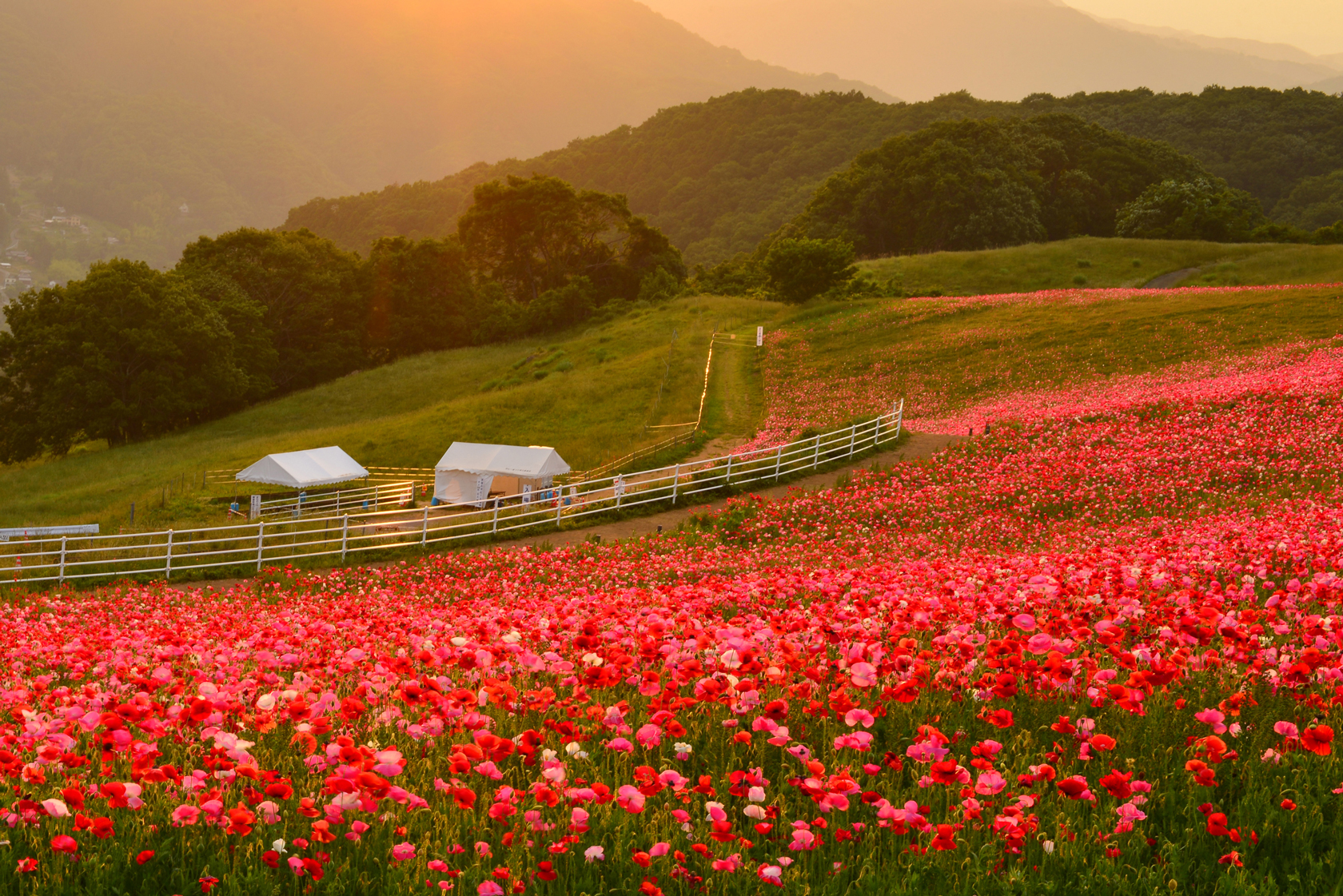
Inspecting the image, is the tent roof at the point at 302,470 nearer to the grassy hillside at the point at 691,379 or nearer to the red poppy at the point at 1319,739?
the grassy hillside at the point at 691,379

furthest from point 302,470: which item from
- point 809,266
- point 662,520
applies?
point 809,266

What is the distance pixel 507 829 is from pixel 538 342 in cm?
6629

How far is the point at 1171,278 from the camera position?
60.8 metres

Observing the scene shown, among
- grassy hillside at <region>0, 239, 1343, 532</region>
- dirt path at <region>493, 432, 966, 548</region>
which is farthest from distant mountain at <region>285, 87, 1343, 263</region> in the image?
dirt path at <region>493, 432, 966, 548</region>

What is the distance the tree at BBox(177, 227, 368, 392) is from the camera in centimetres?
7131

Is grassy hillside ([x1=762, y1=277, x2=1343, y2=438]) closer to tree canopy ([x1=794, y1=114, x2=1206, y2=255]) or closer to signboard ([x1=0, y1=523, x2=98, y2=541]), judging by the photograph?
signboard ([x1=0, y1=523, x2=98, y2=541])

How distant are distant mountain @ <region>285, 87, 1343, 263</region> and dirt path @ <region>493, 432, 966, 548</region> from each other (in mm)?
98442

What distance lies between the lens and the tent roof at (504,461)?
101 ft

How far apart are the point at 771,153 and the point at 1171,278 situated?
315ft

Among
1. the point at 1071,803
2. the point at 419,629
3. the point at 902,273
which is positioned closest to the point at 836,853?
the point at 1071,803

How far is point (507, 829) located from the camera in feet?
11.3

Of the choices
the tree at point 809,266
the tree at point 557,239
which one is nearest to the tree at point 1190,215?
the tree at point 809,266

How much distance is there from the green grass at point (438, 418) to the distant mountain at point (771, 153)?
71786mm

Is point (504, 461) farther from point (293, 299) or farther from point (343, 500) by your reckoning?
point (293, 299)
